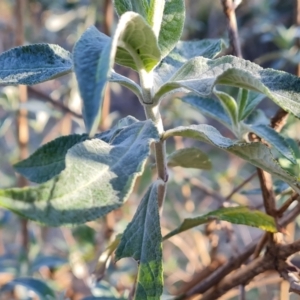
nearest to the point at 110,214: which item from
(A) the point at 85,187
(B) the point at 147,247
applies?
(B) the point at 147,247

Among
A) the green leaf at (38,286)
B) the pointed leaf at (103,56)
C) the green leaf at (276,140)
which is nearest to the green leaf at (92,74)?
the pointed leaf at (103,56)

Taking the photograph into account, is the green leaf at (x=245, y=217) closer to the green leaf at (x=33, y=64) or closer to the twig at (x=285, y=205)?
the twig at (x=285, y=205)

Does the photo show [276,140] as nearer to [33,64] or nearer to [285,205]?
[285,205]

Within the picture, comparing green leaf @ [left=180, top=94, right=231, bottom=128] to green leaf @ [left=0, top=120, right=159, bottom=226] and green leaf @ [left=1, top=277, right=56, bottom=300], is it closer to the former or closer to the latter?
green leaf @ [left=0, top=120, right=159, bottom=226]

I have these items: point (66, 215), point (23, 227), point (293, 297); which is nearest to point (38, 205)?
point (66, 215)

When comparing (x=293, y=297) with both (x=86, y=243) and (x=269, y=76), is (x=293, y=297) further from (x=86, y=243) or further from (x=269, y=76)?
(x=269, y=76)

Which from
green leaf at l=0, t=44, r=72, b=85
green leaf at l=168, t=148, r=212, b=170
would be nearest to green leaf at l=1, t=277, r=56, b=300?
green leaf at l=168, t=148, r=212, b=170
